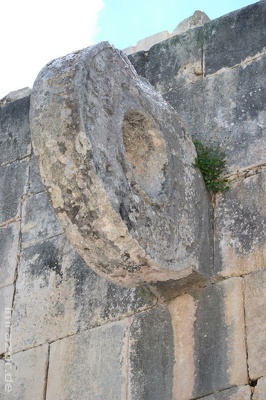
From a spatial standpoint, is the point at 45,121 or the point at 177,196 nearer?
the point at 45,121

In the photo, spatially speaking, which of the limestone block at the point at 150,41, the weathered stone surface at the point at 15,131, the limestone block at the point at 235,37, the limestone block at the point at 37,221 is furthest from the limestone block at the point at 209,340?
the limestone block at the point at 150,41


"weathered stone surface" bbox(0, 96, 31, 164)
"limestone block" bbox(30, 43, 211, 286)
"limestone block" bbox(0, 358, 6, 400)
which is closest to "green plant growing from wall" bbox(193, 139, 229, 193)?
"limestone block" bbox(30, 43, 211, 286)

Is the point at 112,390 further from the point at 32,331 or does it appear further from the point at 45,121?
the point at 45,121

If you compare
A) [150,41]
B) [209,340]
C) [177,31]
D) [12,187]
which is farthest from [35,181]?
[209,340]

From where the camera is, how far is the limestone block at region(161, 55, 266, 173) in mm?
6231

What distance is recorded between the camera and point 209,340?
562cm

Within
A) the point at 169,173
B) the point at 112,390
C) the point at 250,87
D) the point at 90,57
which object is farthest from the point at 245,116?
the point at 112,390

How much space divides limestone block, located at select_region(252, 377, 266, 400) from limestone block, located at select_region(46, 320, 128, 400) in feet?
2.79

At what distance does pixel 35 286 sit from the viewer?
6.69 m

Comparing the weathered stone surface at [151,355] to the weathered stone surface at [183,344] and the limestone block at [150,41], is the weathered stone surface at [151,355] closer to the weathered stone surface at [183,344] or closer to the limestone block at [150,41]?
the weathered stone surface at [183,344]

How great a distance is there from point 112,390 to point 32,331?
89 cm

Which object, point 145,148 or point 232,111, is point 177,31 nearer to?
point 232,111

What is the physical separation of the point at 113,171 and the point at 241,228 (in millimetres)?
1143

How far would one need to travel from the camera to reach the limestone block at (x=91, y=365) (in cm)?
589
